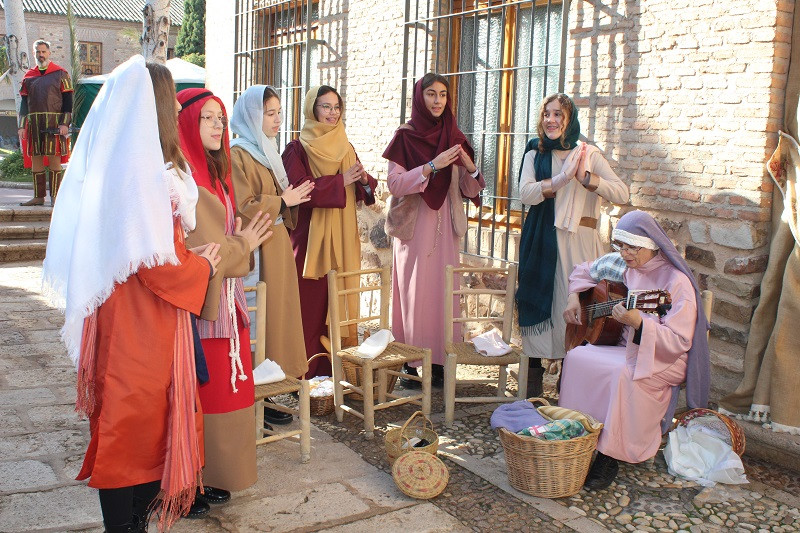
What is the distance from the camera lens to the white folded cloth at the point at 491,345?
4742 mm

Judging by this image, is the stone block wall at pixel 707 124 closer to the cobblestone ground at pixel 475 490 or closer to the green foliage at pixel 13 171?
the cobblestone ground at pixel 475 490

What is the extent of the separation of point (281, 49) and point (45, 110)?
12.3ft

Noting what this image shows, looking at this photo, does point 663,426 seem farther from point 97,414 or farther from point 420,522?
point 97,414

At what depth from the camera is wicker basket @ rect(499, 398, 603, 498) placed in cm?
364

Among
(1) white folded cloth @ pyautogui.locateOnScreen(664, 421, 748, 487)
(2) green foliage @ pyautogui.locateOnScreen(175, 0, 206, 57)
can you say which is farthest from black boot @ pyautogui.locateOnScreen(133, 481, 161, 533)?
(2) green foliage @ pyautogui.locateOnScreen(175, 0, 206, 57)

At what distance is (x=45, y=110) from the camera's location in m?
10.7

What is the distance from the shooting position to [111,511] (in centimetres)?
286

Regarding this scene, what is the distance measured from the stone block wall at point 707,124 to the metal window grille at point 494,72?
1.81 feet

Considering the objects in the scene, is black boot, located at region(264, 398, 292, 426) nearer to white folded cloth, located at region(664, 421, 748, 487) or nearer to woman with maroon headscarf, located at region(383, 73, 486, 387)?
woman with maroon headscarf, located at region(383, 73, 486, 387)

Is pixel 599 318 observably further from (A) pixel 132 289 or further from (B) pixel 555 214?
(A) pixel 132 289

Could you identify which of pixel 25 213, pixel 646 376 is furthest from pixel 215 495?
pixel 25 213

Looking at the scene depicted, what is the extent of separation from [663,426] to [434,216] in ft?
6.28

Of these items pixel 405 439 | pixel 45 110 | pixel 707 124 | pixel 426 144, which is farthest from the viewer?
pixel 45 110

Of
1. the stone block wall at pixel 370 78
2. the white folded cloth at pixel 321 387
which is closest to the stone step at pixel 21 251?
the stone block wall at pixel 370 78
